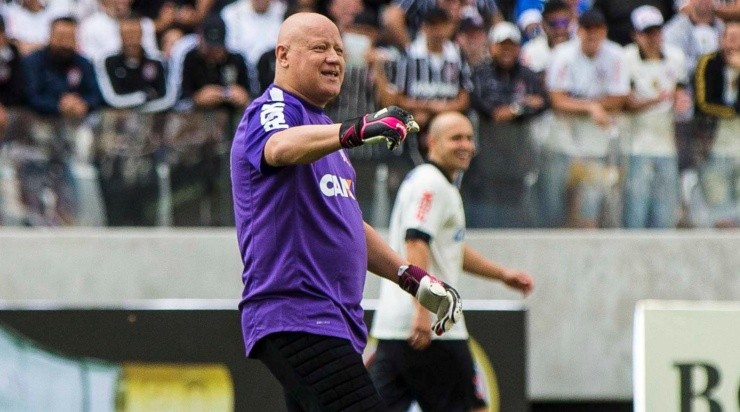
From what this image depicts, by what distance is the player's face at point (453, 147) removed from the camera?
789 cm

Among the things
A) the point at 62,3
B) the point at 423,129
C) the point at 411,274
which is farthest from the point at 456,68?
the point at 411,274

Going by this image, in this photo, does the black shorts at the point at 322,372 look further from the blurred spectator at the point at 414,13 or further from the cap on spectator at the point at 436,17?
the blurred spectator at the point at 414,13

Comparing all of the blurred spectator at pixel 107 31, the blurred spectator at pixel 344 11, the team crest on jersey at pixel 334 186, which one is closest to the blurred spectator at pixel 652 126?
the blurred spectator at pixel 344 11

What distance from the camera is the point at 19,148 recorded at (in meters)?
10.7

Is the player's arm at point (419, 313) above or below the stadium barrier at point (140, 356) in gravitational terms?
above

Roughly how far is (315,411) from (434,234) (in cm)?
292

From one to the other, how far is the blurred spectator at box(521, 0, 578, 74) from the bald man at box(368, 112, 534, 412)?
13.0ft

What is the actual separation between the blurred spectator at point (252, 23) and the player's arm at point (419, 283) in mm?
6517

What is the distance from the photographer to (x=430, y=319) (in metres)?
7.57

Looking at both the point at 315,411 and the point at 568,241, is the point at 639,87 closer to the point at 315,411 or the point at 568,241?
the point at 568,241

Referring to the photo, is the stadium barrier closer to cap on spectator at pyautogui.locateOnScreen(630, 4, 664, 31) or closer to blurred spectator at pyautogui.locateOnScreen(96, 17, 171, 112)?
blurred spectator at pyautogui.locateOnScreen(96, 17, 171, 112)

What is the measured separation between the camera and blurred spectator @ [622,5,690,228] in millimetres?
11016

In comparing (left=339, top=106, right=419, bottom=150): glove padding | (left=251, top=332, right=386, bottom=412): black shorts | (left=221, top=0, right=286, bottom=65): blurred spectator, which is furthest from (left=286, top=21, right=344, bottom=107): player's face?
(left=221, top=0, right=286, bottom=65): blurred spectator

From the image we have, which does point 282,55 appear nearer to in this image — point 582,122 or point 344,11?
point 582,122
